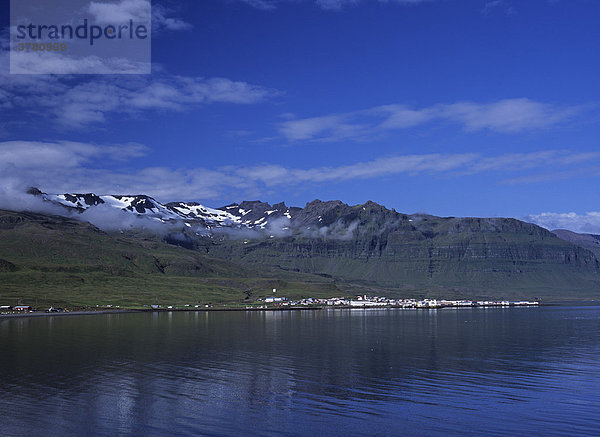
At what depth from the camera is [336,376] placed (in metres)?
78.2

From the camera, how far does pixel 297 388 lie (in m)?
69.8

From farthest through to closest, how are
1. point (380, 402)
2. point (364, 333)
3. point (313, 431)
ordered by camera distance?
point (364, 333)
point (380, 402)
point (313, 431)

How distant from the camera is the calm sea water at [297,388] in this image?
5181cm

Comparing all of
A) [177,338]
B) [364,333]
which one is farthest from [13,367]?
[364,333]

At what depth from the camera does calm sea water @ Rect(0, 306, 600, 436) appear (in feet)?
170

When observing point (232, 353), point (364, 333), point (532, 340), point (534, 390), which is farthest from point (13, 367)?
point (532, 340)

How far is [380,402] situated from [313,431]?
44.0ft

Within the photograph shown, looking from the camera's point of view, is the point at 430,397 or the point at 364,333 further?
the point at 364,333

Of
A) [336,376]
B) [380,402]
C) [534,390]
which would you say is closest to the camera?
[380,402]

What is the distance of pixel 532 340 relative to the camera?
134625 millimetres

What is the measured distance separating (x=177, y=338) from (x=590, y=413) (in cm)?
9863

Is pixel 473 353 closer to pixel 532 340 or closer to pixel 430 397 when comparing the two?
pixel 532 340

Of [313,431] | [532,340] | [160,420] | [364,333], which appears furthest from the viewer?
[364,333]

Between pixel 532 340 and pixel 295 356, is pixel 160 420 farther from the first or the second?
pixel 532 340
